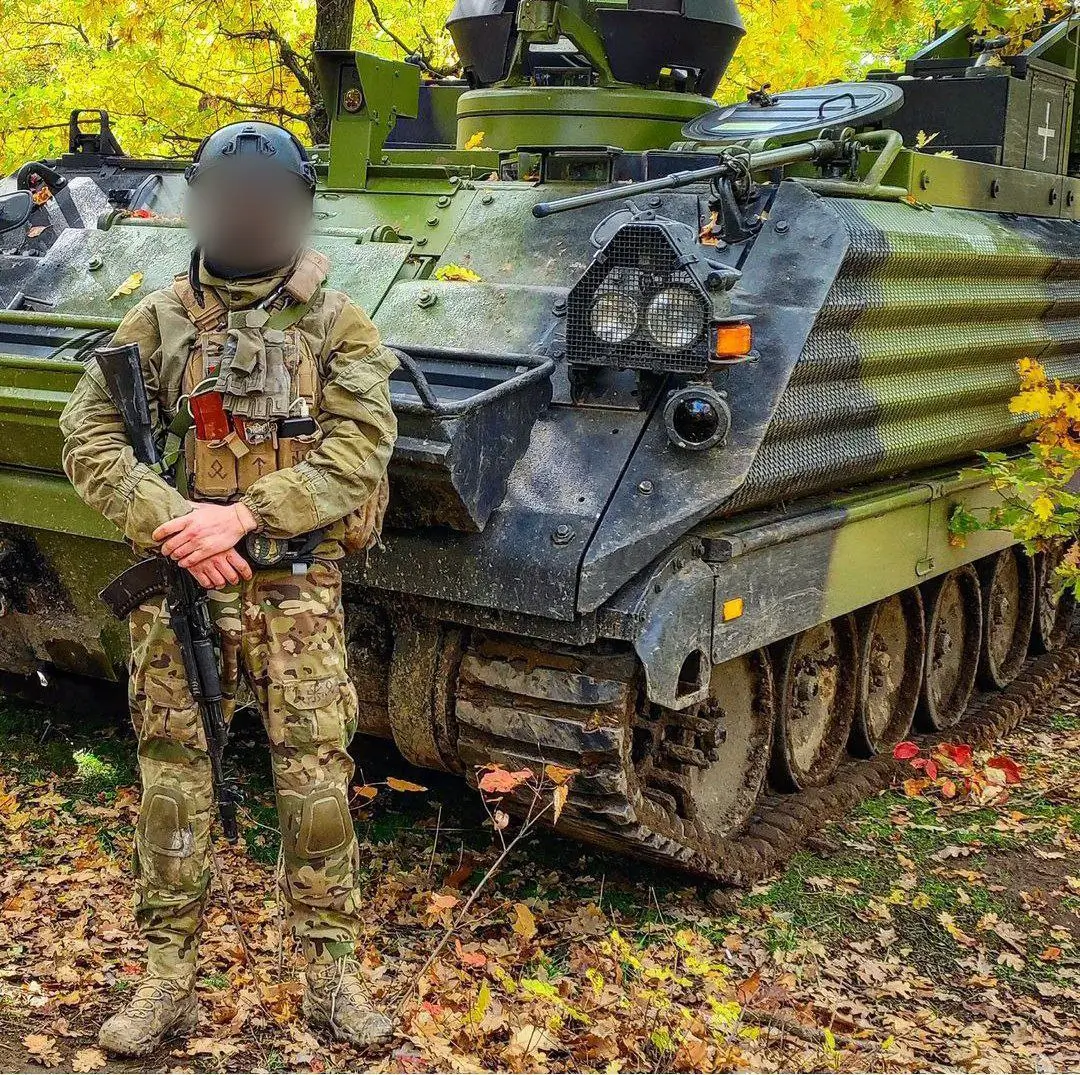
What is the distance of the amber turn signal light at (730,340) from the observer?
14.4 ft

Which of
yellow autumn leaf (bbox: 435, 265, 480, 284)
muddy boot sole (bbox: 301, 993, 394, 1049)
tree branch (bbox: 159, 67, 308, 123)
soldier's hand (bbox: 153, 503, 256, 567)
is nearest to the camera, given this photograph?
soldier's hand (bbox: 153, 503, 256, 567)

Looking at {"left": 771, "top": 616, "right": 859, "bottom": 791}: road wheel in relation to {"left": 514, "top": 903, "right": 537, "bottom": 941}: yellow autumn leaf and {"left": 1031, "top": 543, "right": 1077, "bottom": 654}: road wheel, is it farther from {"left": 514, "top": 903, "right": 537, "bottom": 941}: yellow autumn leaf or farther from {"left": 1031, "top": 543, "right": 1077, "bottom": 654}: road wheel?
{"left": 1031, "top": 543, "right": 1077, "bottom": 654}: road wheel

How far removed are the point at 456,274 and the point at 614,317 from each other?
90cm

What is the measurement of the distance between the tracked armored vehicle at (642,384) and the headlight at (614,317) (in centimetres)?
1

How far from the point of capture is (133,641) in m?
3.94

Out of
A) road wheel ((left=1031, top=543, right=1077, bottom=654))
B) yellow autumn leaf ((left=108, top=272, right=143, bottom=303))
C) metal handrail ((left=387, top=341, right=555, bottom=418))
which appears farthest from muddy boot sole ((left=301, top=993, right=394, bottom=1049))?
road wheel ((left=1031, top=543, right=1077, bottom=654))

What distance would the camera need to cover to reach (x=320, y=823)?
3904 mm

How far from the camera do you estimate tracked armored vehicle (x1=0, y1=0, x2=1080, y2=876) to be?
4414mm

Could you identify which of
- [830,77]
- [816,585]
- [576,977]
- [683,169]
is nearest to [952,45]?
[830,77]

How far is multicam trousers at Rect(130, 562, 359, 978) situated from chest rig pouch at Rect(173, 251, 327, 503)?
27 centimetres

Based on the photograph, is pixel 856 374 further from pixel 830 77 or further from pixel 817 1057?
pixel 830 77

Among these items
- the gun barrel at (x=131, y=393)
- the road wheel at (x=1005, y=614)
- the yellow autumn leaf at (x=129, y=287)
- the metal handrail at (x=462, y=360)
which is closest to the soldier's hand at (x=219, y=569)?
the gun barrel at (x=131, y=393)

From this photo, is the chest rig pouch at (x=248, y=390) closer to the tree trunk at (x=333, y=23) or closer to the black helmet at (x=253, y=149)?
the black helmet at (x=253, y=149)

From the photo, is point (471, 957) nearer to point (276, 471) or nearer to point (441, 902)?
point (441, 902)
